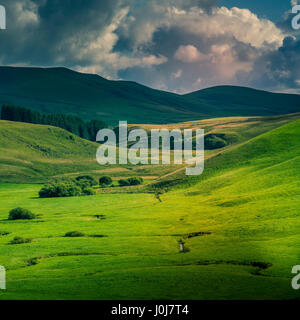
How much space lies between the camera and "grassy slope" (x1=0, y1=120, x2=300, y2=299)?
40344 mm

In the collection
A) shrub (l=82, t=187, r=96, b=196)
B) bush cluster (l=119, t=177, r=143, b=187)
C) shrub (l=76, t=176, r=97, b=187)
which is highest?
shrub (l=76, t=176, r=97, b=187)

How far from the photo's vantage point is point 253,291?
38.0 m

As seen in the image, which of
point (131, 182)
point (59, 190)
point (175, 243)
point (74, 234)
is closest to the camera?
point (175, 243)

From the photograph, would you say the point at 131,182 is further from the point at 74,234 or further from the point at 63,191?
the point at 74,234

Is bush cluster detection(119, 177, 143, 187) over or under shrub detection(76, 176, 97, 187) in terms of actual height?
under

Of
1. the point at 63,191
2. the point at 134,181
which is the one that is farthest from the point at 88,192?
the point at 134,181

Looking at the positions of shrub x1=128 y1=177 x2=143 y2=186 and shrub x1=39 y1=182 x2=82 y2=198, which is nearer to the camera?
shrub x1=39 y1=182 x2=82 y2=198

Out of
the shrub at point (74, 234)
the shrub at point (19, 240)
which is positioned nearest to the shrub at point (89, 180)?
the shrub at point (74, 234)

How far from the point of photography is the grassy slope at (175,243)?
4034 cm

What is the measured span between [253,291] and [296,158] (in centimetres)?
→ 6522

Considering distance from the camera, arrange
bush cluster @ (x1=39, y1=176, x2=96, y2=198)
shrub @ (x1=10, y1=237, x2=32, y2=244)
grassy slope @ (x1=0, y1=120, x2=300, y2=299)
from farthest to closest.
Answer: bush cluster @ (x1=39, y1=176, x2=96, y2=198)
shrub @ (x1=10, y1=237, x2=32, y2=244)
grassy slope @ (x1=0, y1=120, x2=300, y2=299)

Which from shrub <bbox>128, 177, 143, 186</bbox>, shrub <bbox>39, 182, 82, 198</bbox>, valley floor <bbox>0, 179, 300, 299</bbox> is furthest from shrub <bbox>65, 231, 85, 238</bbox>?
shrub <bbox>128, 177, 143, 186</bbox>

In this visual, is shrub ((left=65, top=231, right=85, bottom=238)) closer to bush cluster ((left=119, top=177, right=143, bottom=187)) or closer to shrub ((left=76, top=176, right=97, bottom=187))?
bush cluster ((left=119, top=177, right=143, bottom=187))

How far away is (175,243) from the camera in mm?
60656
